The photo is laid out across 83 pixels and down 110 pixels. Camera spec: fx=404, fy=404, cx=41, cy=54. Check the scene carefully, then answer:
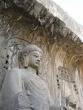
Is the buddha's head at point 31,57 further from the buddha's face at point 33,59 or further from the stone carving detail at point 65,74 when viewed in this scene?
the stone carving detail at point 65,74

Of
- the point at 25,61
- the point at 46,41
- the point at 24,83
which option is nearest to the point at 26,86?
the point at 24,83

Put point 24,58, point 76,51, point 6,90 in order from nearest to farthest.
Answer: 1. point 6,90
2. point 24,58
3. point 76,51

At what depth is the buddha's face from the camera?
4353 mm

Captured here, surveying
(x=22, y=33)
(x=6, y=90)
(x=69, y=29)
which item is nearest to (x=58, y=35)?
(x=69, y=29)

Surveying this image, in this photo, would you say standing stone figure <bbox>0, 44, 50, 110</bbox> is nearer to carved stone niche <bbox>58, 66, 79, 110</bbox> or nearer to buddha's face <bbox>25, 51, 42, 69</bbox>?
buddha's face <bbox>25, 51, 42, 69</bbox>

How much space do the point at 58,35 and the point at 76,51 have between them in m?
0.42

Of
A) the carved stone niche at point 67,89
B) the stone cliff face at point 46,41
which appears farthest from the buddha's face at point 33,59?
the carved stone niche at point 67,89

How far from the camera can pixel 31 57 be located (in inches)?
172

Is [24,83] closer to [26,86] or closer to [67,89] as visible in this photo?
[26,86]

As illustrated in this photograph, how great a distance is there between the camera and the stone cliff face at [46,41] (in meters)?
4.45

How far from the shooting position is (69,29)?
15.8 ft

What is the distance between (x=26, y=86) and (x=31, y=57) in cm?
38

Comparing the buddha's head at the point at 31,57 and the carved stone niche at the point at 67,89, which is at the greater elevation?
the buddha's head at the point at 31,57

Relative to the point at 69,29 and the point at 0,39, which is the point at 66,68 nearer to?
the point at 69,29
